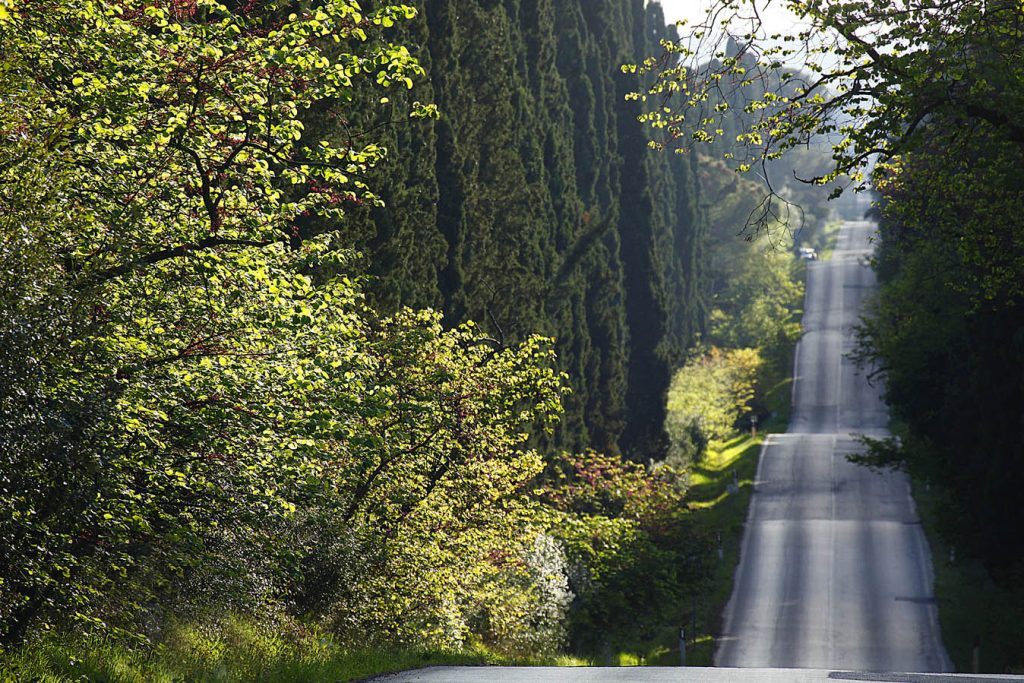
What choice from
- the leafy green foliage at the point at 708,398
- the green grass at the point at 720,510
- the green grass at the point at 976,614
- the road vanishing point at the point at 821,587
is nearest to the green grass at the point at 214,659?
the road vanishing point at the point at 821,587

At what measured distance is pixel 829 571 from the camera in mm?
37844

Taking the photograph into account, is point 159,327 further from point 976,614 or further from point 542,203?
point 542,203

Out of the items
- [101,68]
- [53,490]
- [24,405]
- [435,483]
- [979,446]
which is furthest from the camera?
[979,446]

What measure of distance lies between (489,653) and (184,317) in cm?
910

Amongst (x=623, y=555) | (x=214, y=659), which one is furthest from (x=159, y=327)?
(x=623, y=555)

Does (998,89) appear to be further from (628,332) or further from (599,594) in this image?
(628,332)

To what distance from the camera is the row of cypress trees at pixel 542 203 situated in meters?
27.4

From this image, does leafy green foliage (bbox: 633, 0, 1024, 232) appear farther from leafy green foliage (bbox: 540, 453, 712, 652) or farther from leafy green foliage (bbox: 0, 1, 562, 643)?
leafy green foliage (bbox: 540, 453, 712, 652)

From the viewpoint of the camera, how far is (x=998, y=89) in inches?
779

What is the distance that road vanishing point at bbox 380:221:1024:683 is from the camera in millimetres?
10242

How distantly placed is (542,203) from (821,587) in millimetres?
15089

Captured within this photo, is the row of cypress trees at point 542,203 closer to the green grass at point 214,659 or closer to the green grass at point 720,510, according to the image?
the green grass at point 720,510

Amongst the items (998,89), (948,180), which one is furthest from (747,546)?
(948,180)

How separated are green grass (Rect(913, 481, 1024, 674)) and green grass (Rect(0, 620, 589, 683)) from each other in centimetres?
1480
